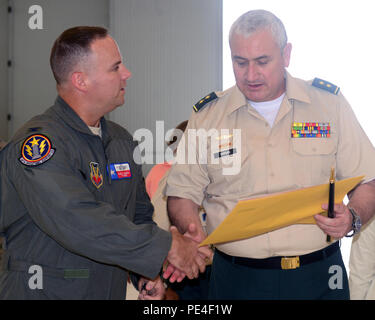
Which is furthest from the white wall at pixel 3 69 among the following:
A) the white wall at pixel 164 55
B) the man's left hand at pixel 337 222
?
the man's left hand at pixel 337 222

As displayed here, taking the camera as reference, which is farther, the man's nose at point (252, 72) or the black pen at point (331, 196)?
the man's nose at point (252, 72)

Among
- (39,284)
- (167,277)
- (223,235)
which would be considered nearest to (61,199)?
(39,284)

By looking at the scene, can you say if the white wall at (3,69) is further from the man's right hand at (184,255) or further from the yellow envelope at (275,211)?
the yellow envelope at (275,211)

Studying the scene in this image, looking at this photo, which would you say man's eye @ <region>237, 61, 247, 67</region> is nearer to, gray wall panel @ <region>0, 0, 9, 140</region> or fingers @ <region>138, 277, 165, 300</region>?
fingers @ <region>138, 277, 165, 300</region>

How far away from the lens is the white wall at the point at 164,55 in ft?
19.8

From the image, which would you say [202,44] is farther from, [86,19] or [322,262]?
[322,262]

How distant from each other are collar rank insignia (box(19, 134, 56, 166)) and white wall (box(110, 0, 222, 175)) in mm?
4662

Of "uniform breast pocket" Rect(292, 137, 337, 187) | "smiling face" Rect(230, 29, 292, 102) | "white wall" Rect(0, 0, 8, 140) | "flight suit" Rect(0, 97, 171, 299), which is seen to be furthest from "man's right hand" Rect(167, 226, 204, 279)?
"white wall" Rect(0, 0, 8, 140)

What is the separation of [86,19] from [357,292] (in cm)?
514

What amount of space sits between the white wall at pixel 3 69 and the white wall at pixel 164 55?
1475mm

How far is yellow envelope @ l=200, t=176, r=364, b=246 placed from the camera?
131cm

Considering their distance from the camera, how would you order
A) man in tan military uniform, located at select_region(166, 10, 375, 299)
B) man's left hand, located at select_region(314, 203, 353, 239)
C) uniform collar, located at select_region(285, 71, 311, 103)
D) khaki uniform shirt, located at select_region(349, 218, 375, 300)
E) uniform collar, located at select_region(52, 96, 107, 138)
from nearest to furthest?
man's left hand, located at select_region(314, 203, 353, 239) → uniform collar, located at select_region(52, 96, 107, 138) → man in tan military uniform, located at select_region(166, 10, 375, 299) → uniform collar, located at select_region(285, 71, 311, 103) → khaki uniform shirt, located at select_region(349, 218, 375, 300)

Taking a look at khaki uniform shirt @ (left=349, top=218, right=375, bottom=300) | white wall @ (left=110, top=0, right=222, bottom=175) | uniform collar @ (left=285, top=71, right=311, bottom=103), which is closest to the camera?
uniform collar @ (left=285, top=71, right=311, bottom=103)

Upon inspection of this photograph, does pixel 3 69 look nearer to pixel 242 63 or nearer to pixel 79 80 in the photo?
pixel 79 80
